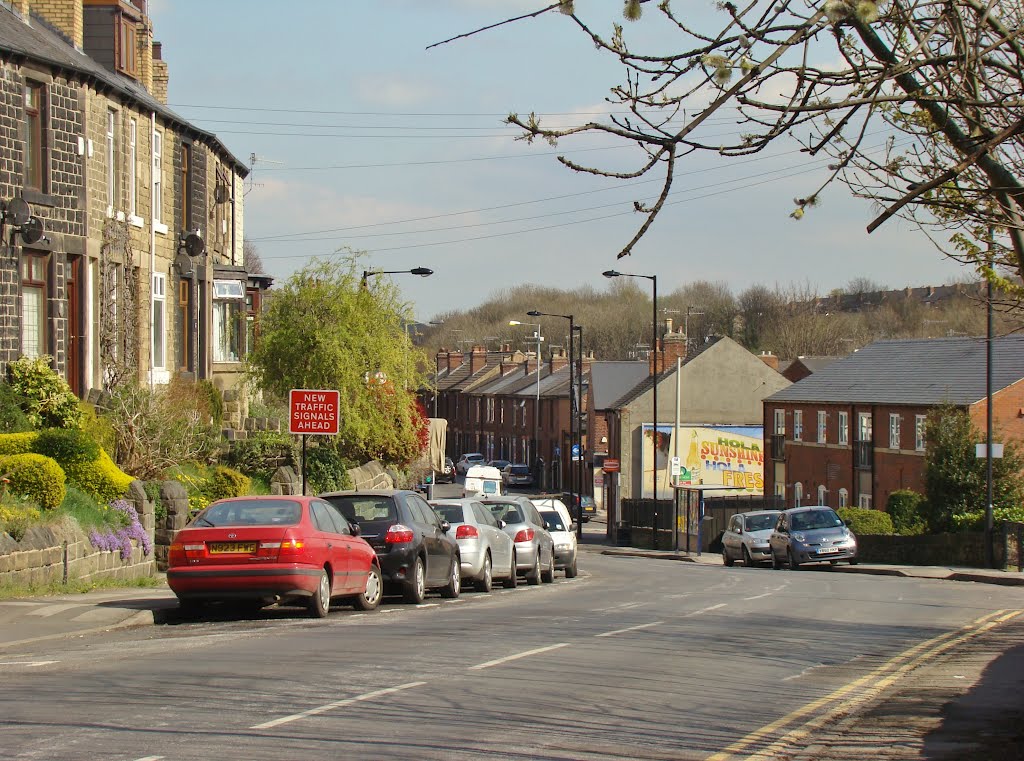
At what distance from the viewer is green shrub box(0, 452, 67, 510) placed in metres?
18.2

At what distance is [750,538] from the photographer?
3959 centimetres

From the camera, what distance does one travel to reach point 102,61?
31078 millimetres

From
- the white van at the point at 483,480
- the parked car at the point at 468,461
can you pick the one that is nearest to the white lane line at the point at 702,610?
the white van at the point at 483,480

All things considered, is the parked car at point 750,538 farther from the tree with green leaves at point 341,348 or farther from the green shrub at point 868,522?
the tree with green leaves at point 341,348

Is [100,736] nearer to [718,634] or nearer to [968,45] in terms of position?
[968,45]

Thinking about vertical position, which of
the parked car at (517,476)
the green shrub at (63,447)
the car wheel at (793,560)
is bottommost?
the parked car at (517,476)

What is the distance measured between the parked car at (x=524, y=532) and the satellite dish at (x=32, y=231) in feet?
30.8

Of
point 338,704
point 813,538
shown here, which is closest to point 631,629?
point 338,704

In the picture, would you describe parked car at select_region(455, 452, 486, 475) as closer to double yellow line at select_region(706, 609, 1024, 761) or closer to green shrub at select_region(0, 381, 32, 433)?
green shrub at select_region(0, 381, 32, 433)

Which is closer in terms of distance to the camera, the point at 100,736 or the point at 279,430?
the point at 100,736

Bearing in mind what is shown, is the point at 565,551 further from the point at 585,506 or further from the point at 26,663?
the point at 585,506

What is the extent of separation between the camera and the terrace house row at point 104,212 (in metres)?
23.5

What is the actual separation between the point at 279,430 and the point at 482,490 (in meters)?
27.3

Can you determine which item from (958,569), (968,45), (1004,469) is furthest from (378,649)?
(1004,469)
